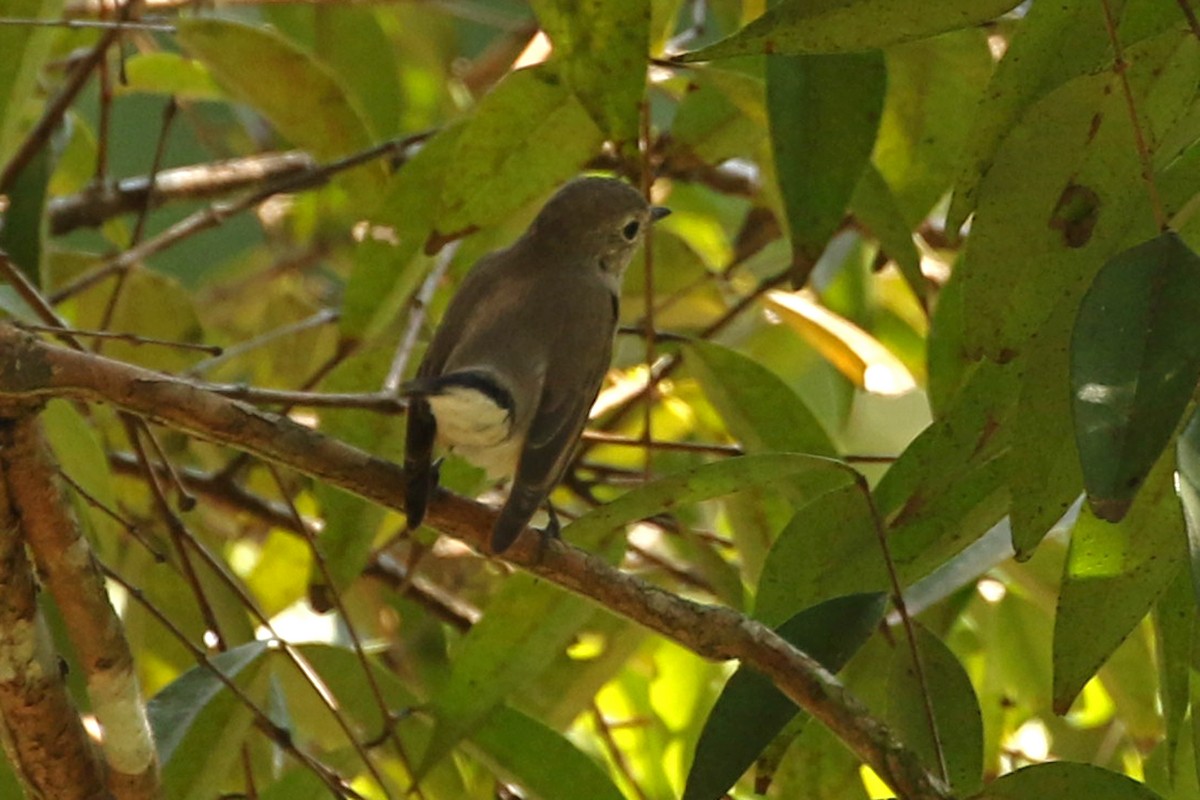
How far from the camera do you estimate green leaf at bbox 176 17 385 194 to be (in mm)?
2572

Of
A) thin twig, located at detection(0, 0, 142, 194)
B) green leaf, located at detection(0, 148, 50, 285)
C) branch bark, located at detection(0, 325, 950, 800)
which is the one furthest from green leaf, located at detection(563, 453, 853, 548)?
thin twig, located at detection(0, 0, 142, 194)

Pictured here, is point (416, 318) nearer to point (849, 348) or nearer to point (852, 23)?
point (849, 348)

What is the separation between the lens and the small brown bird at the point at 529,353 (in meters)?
2.05

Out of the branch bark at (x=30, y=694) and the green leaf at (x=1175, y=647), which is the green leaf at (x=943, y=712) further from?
the branch bark at (x=30, y=694)

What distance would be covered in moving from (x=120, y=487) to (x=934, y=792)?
184cm

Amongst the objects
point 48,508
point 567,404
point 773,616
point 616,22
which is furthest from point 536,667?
point 616,22

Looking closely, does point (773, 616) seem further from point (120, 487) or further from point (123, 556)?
point (120, 487)

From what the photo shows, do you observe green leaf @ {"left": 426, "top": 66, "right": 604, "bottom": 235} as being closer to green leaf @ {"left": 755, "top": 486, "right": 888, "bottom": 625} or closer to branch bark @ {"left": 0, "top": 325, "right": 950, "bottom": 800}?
branch bark @ {"left": 0, "top": 325, "right": 950, "bottom": 800}

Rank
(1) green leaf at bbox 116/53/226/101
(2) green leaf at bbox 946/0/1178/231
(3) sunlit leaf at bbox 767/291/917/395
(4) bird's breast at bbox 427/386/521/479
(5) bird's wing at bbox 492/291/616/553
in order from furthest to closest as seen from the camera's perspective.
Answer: (1) green leaf at bbox 116/53/226/101
(3) sunlit leaf at bbox 767/291/917/395
(4) bird's breast at bbox 427/386/521/479
(5) bird's wing at bbox 492/291/616/553
(2) green leaf at bbox 946/0/1178/231

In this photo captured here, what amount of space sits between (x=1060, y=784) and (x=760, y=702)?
0.92ft

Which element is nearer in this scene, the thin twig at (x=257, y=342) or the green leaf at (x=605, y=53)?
the green leaf at (x=605, y=53)

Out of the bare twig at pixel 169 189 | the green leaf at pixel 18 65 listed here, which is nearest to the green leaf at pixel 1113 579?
the green leaf at pixel 18 65

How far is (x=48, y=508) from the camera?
1.52m

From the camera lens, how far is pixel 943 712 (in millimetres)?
1697
